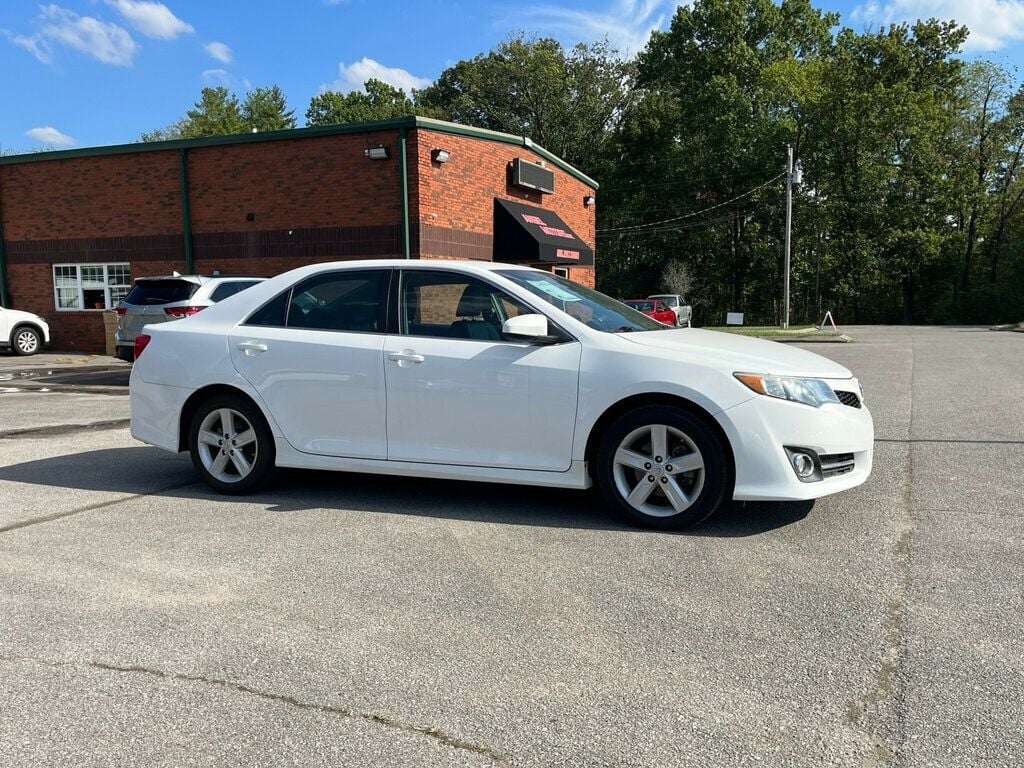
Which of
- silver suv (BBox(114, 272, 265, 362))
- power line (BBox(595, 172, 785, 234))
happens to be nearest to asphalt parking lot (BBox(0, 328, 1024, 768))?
silver suv (BBox(114, 272, 265, 362))

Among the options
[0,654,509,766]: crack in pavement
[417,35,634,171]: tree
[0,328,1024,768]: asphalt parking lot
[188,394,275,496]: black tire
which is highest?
[417,35,634,171]: tree

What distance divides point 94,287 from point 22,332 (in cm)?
210

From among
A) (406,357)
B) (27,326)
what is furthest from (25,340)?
(406,357)

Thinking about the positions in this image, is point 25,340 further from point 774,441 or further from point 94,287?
point 774,441

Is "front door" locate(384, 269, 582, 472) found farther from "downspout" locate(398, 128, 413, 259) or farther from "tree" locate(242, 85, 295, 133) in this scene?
"tree" locate(242, 85, 295, 133)

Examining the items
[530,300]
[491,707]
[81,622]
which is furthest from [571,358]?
[81,622]

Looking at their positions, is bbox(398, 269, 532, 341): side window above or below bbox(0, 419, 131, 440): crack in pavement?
above

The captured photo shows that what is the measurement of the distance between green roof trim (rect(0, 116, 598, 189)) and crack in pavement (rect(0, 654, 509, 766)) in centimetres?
1460

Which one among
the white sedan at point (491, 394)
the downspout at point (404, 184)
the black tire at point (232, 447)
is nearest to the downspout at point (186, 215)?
the downspout at point (404, 184)

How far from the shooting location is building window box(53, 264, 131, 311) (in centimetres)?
2073

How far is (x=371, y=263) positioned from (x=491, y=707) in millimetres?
3563

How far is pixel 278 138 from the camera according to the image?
1820 cm

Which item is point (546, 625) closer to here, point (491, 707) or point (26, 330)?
point (491, 707)

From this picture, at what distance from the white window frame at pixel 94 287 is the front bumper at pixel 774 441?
63.9 feet
